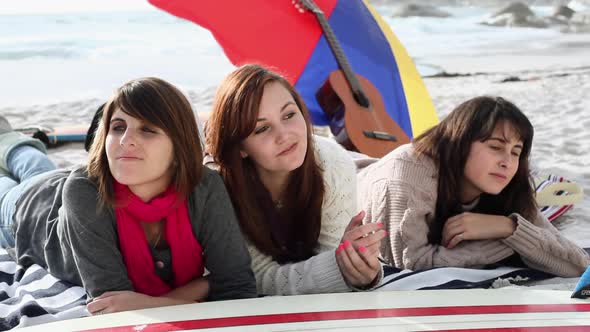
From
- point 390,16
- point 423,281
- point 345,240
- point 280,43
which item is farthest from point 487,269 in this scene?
point 390,16

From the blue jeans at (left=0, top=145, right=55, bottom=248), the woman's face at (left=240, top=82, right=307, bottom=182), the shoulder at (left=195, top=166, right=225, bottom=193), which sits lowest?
the blue jeans at (left=0, top=145, right=55, bottom=248)

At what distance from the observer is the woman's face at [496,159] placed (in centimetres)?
194

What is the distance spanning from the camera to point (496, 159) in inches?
76.1

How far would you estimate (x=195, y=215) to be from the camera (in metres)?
1.56

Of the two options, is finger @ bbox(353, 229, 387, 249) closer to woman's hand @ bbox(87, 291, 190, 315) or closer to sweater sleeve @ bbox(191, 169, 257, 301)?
sweater sleeve @ bbox(191, 169, 257, 301)

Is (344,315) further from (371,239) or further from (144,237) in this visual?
(144,237)

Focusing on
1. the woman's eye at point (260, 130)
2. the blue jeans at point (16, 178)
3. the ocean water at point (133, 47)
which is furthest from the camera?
the ocean water at point (133, 47)

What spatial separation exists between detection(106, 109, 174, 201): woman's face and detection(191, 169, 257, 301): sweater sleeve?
0.41 feet

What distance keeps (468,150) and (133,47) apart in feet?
33.3

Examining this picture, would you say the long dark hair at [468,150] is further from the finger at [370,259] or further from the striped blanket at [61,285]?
the finger at [370,259]

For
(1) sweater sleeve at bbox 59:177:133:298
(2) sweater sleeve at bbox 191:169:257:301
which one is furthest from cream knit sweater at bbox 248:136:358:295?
(1) sweater sleeve at bbox 59:177:133:298

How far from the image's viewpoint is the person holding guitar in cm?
163

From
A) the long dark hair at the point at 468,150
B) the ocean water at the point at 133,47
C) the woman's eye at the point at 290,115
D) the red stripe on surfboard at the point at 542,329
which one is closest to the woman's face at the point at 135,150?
the woman's eye at the point at 290,115

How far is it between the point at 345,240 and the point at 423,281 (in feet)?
1.08
